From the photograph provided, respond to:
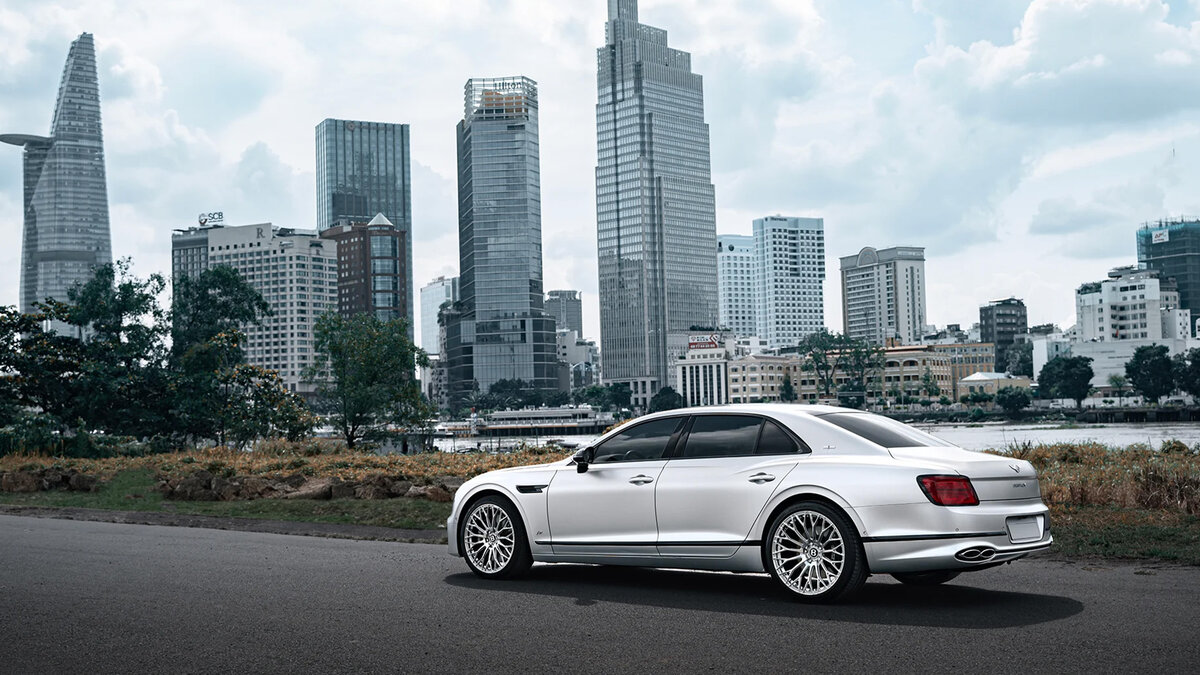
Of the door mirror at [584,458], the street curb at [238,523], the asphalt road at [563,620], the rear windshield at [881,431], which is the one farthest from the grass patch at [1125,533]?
the street curb at [238,523]

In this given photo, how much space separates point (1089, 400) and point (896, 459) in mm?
201051

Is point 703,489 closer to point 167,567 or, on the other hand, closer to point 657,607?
point 657,607

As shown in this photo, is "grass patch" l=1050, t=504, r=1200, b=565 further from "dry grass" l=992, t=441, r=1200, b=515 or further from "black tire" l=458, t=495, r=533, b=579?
"black tire" l=458, t=495, r=533, b=579

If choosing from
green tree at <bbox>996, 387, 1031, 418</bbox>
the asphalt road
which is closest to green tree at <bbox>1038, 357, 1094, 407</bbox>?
green tree at <bbox>996, 387, 1031, 418</bbox>

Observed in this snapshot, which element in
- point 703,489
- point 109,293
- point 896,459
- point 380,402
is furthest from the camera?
point 380,402

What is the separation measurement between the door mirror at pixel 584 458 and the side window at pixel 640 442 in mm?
96

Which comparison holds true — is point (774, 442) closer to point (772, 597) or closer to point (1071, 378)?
point (772, 597)

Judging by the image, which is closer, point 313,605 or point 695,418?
point 313,605

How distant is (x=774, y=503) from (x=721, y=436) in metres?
0.84

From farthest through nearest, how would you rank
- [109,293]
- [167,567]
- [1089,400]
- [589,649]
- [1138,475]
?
1. [1089,400]
2. [109,293]
3. [1138,475]
4. [167,567]
5. [589,649]

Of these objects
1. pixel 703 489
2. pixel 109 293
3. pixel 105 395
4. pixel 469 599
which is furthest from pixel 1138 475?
pixel 109 293

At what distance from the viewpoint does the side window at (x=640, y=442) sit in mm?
10016

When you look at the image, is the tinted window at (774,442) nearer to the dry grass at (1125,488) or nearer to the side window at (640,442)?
the side window at (640,442)

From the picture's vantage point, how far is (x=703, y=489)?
947 centimetres
